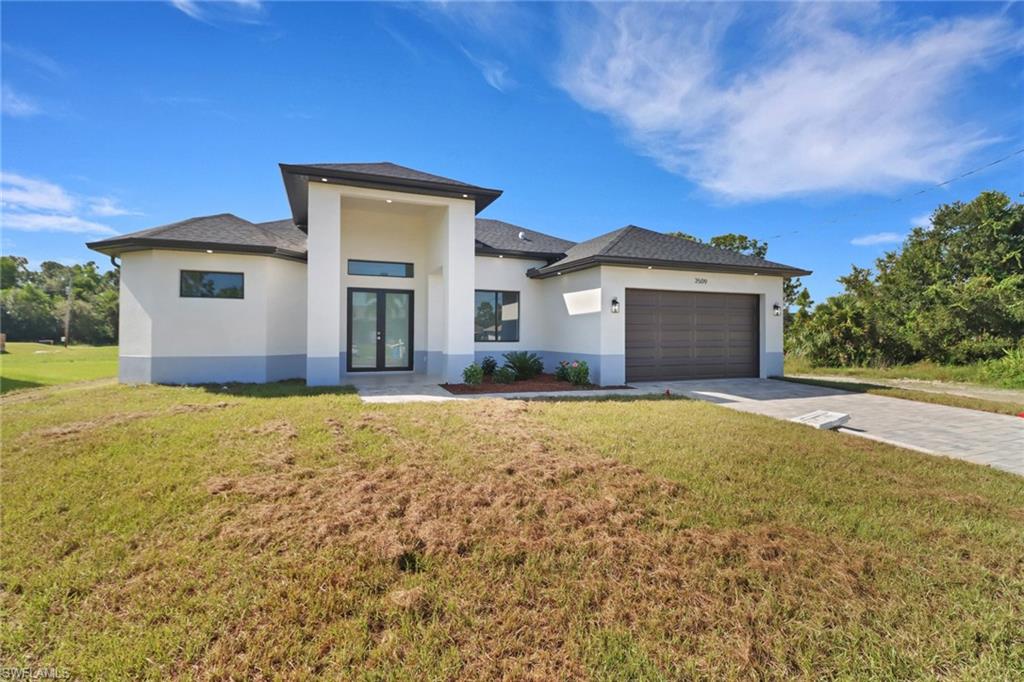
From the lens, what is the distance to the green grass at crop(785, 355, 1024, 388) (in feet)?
41.4

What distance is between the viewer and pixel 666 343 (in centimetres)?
1189

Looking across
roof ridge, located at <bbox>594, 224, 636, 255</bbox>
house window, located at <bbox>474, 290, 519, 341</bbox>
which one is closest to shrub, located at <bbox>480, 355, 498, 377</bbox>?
house window, located at <bbox>474, 290, 519, 341</bbox>

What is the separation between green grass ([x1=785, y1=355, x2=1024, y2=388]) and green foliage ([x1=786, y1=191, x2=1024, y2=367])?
770 mm

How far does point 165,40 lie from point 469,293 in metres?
7.31

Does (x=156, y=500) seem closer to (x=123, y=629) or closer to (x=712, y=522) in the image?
(x=123, y=629)

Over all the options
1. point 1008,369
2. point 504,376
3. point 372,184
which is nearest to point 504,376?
point 504,376

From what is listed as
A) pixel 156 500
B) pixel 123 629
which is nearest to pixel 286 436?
pixel 156 500

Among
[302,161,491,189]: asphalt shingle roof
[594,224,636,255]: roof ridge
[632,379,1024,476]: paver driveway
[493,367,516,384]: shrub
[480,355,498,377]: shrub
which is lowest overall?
[632,379,1024,476]: paver driveway

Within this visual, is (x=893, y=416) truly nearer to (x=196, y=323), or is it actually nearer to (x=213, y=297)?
(x=213, y=297)

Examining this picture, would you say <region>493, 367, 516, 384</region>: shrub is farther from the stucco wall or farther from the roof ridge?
the stucco wall

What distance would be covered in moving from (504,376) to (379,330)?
434 cm

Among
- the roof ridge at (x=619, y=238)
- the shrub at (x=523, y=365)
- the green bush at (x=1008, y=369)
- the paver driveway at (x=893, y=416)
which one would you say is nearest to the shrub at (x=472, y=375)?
the shrub at (x=523, y=365)

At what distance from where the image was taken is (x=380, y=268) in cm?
1254

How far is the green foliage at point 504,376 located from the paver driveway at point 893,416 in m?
3.38
